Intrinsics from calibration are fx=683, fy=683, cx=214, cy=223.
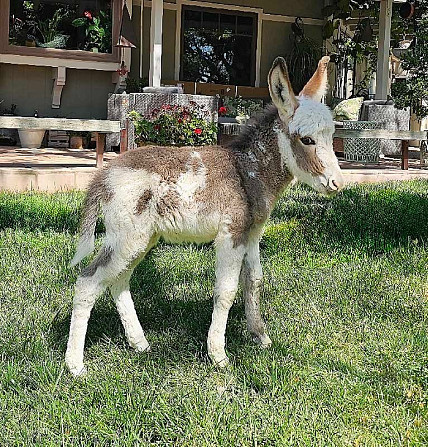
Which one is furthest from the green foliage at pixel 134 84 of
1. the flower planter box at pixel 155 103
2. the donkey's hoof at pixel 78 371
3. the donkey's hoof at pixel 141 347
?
the donkey's hoof at pixel 78 371

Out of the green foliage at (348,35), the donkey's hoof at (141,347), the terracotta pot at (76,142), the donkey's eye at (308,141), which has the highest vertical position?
the green foliage at (348,35)

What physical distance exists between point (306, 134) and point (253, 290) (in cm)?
95

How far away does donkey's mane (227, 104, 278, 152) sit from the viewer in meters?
3.48

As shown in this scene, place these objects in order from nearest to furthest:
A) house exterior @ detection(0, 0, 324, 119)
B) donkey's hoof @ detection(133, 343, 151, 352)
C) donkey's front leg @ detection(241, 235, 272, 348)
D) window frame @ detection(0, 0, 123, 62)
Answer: donkey's hoof @ detection(133, 343, 151, 352), donkey's front leg @ detection(241, 235, 272, 348), window frame @ detection(0, 0, 123, 62), house exterior @ detection(0, 0, 324, 119)

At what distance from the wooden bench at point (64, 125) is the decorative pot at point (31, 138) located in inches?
115

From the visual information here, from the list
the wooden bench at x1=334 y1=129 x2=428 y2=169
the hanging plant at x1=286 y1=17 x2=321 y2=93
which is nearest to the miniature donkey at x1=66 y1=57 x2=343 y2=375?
the wooden bench at x1=334 y1=129 x2=428 y2=169

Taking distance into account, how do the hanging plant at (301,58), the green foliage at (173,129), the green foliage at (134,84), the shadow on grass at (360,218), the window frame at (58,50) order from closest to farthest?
the shadow on grass at (360,218), the green foliage at (173,129), the window frame at (58,50), the green foliage at (134,84), the hanging plant at (301,58)

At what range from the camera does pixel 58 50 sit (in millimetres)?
11453

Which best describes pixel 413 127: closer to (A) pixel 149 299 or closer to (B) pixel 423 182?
(B) pixel 423 182

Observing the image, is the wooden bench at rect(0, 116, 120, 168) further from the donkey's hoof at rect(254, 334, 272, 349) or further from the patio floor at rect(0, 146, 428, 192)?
the donkey's hoof at rect(254, 334, 272, 349)

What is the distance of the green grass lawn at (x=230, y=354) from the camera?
2803 millimetres

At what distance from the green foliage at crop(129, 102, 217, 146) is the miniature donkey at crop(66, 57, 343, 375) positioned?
4741 mm

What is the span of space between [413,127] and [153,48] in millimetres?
10493

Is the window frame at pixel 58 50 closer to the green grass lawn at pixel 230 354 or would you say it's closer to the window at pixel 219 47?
the window at pixel 219 47
